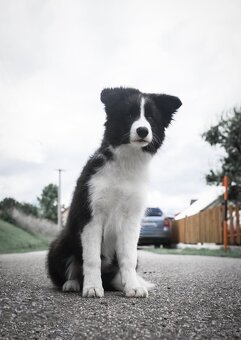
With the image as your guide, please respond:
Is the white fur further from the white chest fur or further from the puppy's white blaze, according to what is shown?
the puppy's white blaze

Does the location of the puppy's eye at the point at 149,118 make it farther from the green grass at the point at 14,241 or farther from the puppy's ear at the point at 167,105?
the green grass at the point at 14,241

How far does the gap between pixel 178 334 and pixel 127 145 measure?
76.2 inches

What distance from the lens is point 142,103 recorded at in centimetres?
369

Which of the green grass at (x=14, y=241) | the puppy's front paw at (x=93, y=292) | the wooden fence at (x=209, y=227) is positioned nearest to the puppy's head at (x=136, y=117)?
the puppy's front paw at (x=93, y=292)

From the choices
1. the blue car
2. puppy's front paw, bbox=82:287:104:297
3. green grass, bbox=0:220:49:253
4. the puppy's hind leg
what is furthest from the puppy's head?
the blue car

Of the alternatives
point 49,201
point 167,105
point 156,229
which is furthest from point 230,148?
point 49,201

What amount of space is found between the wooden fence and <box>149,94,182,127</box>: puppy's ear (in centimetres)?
876

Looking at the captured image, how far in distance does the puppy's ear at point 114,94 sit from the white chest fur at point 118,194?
0.51m

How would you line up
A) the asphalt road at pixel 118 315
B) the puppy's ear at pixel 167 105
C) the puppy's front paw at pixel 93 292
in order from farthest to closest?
the puppy's ear at pixel 167 105
the puppy's front paw at pixel 93 292
the asphalt road at pixel 118 315

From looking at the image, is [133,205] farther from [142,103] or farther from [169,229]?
[169,229]

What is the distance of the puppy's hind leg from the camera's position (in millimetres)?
3686

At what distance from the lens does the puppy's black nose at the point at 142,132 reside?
3.56 meters

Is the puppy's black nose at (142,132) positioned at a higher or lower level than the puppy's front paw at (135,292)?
higher

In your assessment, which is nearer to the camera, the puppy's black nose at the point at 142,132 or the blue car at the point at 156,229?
the puppy's black nose at the point at 142,132
